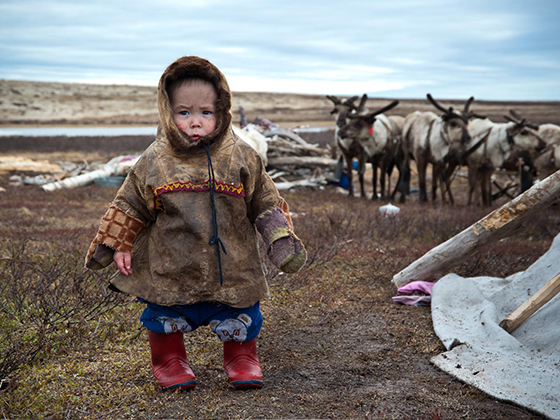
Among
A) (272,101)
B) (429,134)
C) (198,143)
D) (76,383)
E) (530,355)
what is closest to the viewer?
(198,143)

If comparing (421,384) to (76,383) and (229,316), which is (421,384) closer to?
(229,316)

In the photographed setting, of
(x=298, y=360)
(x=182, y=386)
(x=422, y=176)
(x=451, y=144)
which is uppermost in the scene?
(x=451, y=144)

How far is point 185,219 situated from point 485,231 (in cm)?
290

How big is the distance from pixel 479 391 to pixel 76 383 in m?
2.40

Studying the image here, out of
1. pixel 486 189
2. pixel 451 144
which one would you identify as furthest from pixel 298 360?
pixel 486 189

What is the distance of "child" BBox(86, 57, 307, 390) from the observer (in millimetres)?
2979

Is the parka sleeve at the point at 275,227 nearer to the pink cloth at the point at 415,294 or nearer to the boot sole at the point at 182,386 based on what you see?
the boot sole at the point at 182,386

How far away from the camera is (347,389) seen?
326cm

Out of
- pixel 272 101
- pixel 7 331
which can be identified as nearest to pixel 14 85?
pixel 272 101

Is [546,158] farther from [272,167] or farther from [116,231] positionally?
[116,231]

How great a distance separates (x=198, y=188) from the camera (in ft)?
9.78

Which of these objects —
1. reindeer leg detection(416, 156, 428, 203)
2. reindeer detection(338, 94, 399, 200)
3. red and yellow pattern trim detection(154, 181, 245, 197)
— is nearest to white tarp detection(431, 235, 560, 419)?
red and yellow pattern trim detection(154, 181, 245, 197)

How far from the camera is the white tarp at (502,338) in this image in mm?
3248

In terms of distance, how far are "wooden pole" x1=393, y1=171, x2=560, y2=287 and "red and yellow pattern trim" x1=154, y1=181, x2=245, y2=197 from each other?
2596 mm
